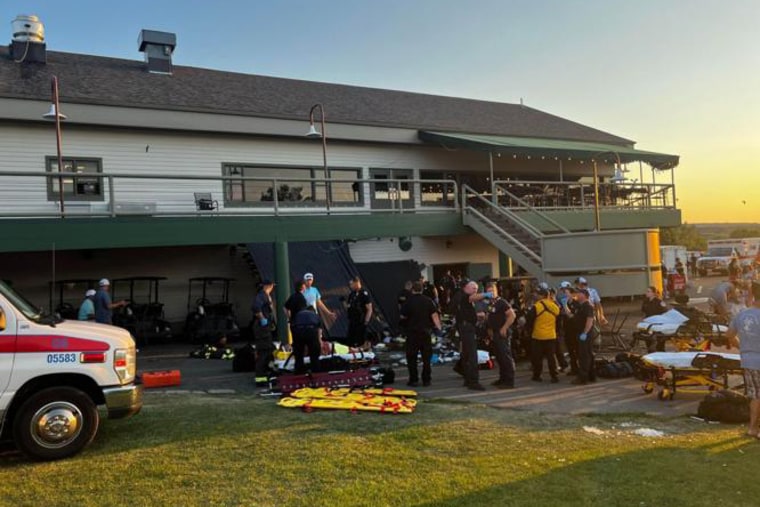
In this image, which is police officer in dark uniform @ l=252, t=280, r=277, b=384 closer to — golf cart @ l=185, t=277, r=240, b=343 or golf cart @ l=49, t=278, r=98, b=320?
golf cart @ l=185, t=277, r=240, b=343

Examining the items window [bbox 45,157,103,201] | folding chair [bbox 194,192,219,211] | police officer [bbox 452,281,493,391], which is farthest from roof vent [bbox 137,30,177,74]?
police officer [bbox 452,281,493,391]

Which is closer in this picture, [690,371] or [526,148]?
[690,371]

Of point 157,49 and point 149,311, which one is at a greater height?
point 157,49

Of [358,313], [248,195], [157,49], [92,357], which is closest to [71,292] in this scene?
[248,195]

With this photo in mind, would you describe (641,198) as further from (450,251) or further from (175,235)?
(175,235)

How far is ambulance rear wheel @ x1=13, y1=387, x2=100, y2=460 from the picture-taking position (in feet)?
19.5

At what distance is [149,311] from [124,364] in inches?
405

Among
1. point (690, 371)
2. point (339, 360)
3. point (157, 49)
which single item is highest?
point (157, 49)

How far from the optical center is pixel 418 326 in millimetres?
10000

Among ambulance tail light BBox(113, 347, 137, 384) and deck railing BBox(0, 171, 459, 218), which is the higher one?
deck railing BBox(0, 171, 459, 218)

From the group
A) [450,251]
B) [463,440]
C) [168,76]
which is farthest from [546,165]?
[463,440]

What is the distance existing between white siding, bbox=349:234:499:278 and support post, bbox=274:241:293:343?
4.63 m

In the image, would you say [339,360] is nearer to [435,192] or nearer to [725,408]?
[725,408]

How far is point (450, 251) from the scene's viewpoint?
21578 mm
